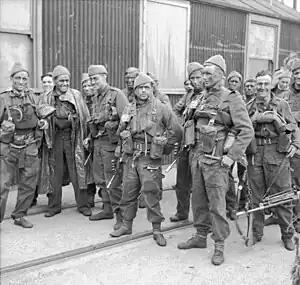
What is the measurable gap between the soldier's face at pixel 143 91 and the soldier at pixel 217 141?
A: 663 mm

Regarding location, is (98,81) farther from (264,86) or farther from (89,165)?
(264,86)

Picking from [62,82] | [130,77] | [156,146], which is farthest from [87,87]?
[156,146]

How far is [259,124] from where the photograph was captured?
5246mm

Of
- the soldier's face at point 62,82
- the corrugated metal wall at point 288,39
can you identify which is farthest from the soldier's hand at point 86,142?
the corrugated metal wall at point 288,39

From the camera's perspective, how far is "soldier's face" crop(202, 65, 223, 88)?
4.87 m

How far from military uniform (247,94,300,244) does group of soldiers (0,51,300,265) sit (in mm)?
12

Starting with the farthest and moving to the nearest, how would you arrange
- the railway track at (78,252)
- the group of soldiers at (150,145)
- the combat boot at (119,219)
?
the combat boot at (119,219), the group of soldiers at (150,145), the railway track at (78,252)

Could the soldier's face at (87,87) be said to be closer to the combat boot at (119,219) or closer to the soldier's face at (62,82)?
the soldier's face at (62,82)

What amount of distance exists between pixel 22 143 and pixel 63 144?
0.73m

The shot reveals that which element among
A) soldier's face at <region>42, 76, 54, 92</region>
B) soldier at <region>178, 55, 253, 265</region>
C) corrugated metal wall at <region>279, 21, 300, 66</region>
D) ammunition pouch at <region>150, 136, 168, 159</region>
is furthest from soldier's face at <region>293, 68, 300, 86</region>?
corrugated metal wall at <region>279, 21, 300, 66</region>

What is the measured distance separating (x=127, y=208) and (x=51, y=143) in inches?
65.2

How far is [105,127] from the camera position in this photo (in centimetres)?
595

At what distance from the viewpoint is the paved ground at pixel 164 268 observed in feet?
14.4

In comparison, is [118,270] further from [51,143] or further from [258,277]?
[51,143]
